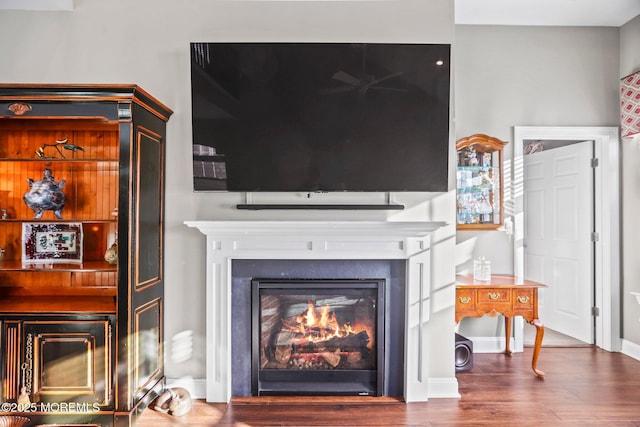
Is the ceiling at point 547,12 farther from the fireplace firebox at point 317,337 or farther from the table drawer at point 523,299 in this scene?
the fireplace firebox at point 317,337

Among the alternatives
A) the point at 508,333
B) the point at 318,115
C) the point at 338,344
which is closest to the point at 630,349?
the point at 508,333

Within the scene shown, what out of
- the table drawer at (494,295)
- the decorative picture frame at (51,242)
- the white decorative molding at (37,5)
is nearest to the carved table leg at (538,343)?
the table drawer at (494,295)

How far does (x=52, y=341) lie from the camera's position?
7.97 feet

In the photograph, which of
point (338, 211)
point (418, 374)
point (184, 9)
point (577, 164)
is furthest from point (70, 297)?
point (577, 164)

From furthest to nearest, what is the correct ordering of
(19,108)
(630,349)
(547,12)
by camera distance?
(630,349) < (547,12) < (19,108)

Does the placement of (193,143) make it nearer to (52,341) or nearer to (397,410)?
(52,341)

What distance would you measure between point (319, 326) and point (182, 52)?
2.11m

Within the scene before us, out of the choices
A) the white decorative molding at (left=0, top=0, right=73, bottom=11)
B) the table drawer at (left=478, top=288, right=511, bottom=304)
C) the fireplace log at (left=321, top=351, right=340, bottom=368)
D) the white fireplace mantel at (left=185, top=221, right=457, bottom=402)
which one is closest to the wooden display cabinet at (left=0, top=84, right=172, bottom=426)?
the white fireplace mantel at (left=185, top=221, right=457, bottom=402)

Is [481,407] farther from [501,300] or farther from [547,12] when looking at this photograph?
[547,12]

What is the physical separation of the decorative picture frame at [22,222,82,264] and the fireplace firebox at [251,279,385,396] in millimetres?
1206

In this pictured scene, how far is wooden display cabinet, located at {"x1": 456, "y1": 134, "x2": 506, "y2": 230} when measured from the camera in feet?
12.6

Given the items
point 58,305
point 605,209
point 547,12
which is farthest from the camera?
point 605,209

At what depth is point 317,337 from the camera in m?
2.99

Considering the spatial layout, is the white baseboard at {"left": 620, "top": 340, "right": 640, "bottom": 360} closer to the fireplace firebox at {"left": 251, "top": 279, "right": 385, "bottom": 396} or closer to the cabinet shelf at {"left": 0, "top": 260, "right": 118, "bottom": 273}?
the fireplace firebox at {"left": 251, "top": 279, "right": 385, "bottom": 396}
